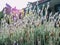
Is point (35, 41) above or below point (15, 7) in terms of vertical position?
below

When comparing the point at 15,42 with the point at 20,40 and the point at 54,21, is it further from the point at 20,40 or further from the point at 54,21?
the point at 54,21

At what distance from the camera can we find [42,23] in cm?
394

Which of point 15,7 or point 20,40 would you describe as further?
point 15,7

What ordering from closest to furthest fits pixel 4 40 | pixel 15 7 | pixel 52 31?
pixel 52 31
pixel 4 40
pixel 15 7

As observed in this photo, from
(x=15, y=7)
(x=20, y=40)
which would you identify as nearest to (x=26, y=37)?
(x=20, y=40)

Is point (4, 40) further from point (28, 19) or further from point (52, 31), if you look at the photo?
point (52, 31)

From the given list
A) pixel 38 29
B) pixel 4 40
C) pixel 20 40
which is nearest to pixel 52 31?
pixel 38 29

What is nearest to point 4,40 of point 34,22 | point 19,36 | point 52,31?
point 19,36

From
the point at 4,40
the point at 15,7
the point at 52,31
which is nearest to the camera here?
the point at 52,31

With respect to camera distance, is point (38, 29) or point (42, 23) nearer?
point (38, 29)

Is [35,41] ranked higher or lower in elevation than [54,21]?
lower

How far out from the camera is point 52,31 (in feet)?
11.7

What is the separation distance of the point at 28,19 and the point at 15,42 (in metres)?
0.41

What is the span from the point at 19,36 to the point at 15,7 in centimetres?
209
